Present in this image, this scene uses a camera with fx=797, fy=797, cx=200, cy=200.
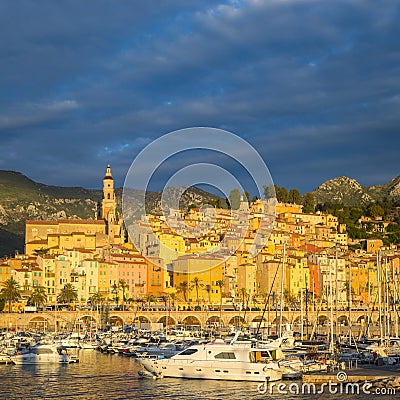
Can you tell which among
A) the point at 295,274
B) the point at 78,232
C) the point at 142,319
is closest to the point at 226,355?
the point at 142,319

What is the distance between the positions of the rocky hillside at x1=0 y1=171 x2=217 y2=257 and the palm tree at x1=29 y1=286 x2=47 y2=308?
41.8m

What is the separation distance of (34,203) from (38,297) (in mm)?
95450

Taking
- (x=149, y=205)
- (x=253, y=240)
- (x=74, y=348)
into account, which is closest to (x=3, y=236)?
(x=149, y=205)

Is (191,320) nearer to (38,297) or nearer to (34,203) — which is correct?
(38,297)

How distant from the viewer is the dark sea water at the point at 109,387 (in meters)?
30.8

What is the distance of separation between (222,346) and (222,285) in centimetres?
6376

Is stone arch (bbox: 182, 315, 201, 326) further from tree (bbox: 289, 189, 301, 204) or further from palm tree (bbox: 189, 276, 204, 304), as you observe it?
tree (bbox: 289, 189, 301, 204)

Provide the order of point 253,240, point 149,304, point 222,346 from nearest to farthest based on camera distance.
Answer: point 222,346, point 149,304, point 253,240

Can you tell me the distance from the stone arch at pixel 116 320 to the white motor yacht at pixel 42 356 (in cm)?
3311

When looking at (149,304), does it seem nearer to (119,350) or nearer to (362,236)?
(119,350)

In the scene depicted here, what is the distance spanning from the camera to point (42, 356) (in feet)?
152

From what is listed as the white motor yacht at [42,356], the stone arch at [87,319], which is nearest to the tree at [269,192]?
the stone arch at [87,319]

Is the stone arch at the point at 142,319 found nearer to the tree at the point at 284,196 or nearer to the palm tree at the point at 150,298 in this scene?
the palm tree at the point at 150,298

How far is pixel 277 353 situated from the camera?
34531mm
